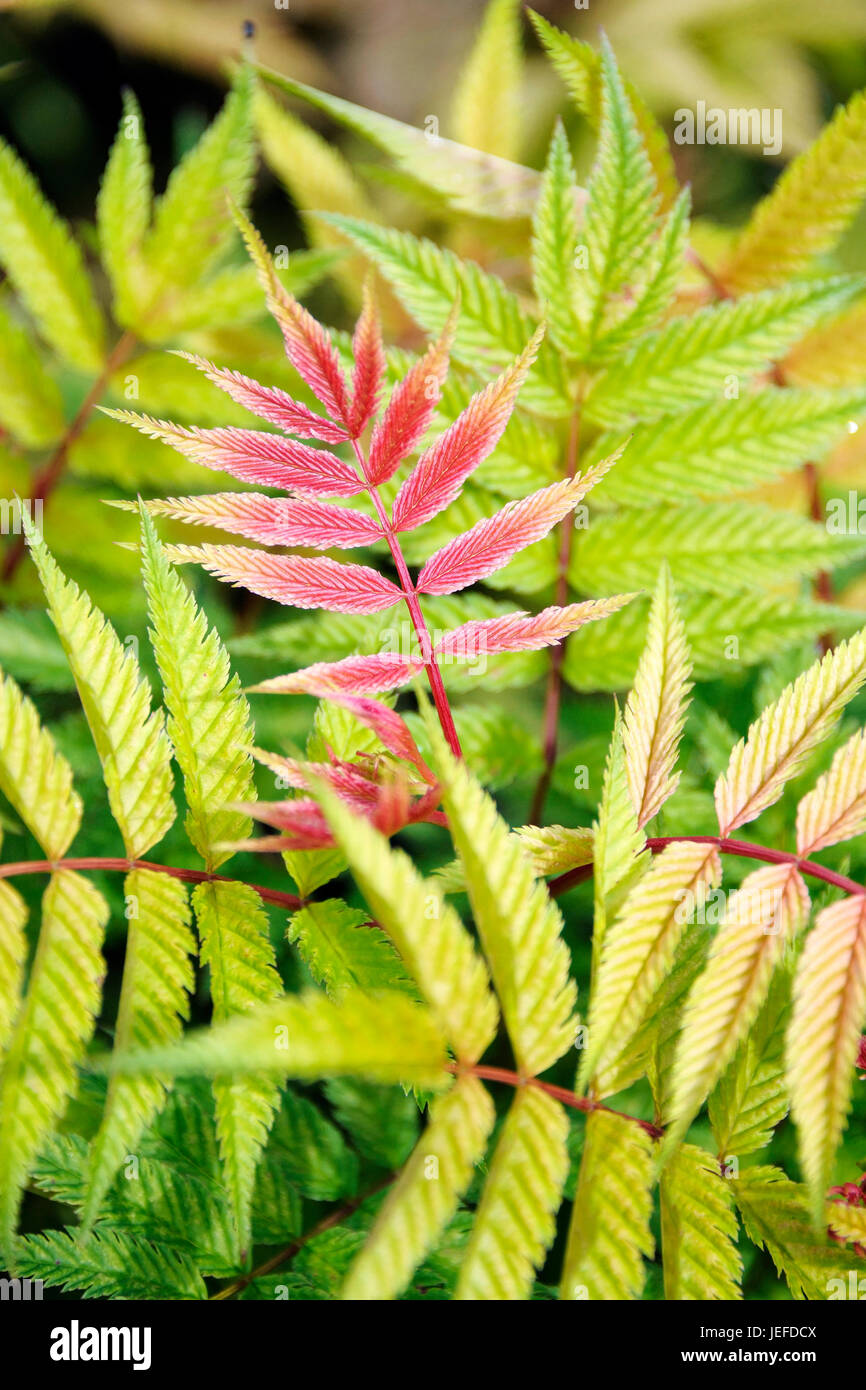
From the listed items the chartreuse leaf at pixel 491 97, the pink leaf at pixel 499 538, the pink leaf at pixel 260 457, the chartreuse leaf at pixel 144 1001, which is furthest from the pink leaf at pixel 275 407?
the chartreuse leaf at pixel 491 97

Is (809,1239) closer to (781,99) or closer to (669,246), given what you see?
(669,246)

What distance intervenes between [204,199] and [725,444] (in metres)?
0.75

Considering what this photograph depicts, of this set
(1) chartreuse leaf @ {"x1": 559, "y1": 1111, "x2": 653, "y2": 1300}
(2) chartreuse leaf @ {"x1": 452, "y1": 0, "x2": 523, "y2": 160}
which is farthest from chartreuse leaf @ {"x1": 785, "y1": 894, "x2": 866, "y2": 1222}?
(2) chartreuse leaf @ {"x1": 452, "y1": 0, "x2": 523, "y2": 160}

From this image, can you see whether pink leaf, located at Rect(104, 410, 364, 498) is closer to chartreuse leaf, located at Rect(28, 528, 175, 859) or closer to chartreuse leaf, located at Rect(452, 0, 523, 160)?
chartreuse leaf, located at Rect(28, 528, 175, 859)

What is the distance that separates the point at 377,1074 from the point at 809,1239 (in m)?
0.43

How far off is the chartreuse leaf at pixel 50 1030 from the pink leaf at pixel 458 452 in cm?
40

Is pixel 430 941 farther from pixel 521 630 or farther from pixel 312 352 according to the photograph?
pixel 312 352

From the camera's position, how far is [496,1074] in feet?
2.15

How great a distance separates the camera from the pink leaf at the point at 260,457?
28.2 inches

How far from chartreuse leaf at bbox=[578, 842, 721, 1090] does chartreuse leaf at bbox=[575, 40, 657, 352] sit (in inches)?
24.4

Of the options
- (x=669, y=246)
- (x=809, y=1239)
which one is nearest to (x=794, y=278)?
(x=669, y=246)

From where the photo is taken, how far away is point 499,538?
782 mm

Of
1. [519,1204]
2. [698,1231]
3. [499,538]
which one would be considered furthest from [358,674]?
[698,1231]

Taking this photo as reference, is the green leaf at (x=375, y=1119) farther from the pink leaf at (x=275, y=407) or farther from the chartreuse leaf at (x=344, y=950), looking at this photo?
the pink leaf at (x=275, y=407)
